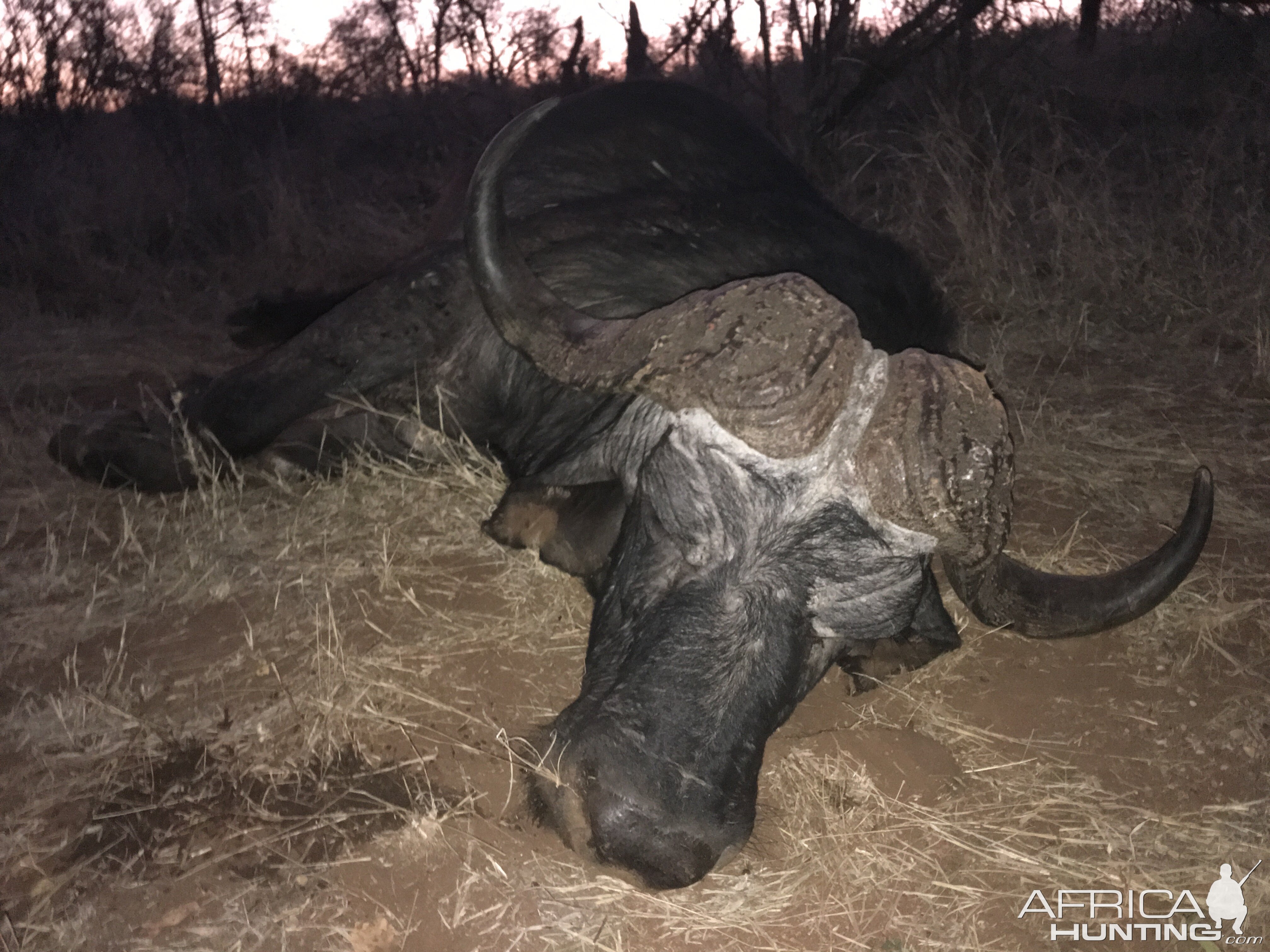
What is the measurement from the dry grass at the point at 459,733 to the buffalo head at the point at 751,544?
223 mm

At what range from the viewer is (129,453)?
149 inches

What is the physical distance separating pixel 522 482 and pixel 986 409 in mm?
1358

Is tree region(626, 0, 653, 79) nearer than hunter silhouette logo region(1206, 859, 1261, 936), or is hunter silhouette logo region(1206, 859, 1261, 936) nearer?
hunter silhouette logo region(1206, 859, 1261, 936)

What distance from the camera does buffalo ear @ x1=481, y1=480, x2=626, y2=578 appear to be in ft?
9.37

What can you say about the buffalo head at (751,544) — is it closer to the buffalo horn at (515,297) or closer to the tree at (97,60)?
the buffalo horn at (515,297)

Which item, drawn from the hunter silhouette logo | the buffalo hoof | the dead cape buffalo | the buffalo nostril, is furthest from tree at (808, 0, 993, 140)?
the buffalo nostril

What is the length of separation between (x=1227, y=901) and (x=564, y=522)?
6.05ft

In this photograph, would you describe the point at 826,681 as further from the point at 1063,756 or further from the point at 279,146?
the point at 279,146

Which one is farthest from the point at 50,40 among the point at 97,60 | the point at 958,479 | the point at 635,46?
the point at 958,479

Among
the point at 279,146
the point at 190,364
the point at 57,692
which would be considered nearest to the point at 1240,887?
the point at 57,692

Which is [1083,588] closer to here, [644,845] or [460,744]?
[644,845]

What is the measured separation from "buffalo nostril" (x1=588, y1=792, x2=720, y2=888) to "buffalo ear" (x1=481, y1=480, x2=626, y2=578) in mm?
937

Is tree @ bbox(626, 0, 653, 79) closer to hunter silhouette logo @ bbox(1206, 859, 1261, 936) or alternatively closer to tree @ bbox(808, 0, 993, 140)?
tree @ bbox(808, 0, 993, 140)

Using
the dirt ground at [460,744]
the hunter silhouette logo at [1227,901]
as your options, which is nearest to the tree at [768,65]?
the dirt ground at [460,744]
